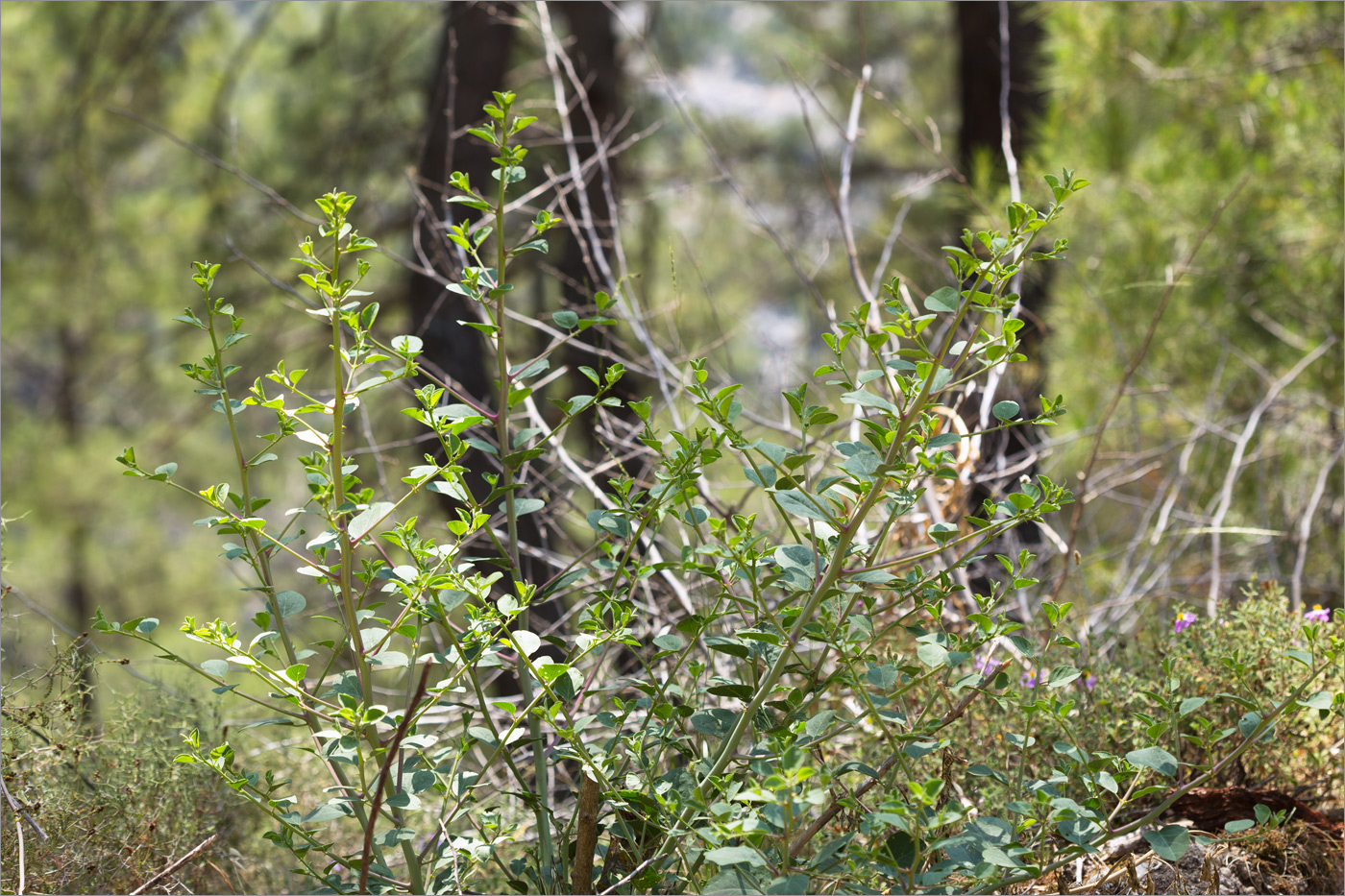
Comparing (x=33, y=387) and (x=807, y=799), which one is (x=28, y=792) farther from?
(x=33, y=387)

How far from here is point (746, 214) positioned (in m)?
4.41

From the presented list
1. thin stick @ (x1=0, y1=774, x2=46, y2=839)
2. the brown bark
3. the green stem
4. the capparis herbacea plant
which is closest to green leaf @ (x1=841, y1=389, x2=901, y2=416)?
the capparis herbacea plant

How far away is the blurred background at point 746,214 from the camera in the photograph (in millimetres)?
2061

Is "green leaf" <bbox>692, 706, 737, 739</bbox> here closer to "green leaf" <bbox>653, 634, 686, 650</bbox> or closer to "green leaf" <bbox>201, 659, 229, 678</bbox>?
"green leaf" <bbox>653, 634, 686, 650</bbox>

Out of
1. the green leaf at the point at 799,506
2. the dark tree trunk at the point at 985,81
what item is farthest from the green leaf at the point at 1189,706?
the dark tree trunk at the point at 985,81

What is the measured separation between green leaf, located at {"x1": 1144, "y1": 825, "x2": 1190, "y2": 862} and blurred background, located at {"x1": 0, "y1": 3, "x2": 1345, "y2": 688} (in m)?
0.29

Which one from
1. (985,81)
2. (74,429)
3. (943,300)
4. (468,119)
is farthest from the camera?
(74,429)

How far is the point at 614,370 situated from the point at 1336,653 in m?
0.64

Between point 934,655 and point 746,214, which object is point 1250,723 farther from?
point 746,214

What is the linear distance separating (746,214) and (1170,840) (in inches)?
155

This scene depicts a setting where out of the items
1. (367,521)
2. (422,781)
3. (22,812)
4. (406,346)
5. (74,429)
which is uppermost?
(406,346)

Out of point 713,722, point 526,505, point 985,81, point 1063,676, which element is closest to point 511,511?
point 526,505

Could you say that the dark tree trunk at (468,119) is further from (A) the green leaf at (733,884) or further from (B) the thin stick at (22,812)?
(A) the green leaf at (733,884)

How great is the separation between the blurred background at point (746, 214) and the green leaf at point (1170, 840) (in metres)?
0.29
